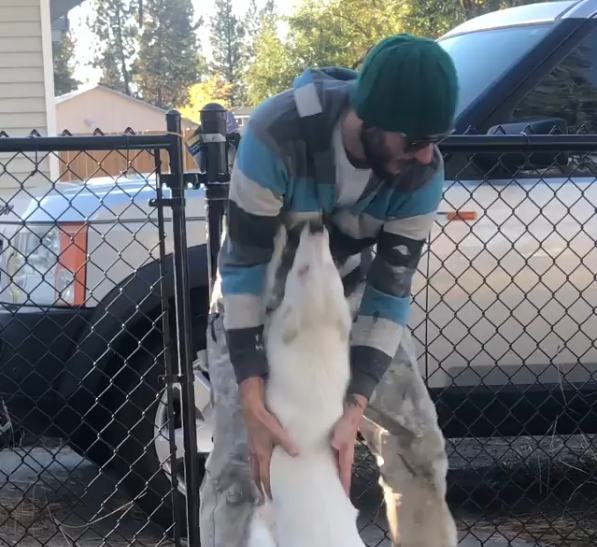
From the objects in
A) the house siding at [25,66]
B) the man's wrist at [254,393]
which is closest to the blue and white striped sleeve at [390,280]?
the man's wrist at [254,393]

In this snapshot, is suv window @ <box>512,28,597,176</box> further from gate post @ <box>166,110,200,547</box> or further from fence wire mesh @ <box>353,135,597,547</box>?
gate post @ <box>166,110,200,547</box>

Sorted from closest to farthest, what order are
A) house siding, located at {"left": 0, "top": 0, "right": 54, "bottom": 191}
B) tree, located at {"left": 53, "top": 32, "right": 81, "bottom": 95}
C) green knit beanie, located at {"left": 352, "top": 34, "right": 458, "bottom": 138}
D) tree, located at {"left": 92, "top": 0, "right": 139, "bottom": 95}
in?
green knit beanie, located at {"left": 352, "top": 34, "right": 458, "bottom": 138}, house siding, located at {"left": 0, "top": 0, "right": 54, "bottom": 191}, tree, located at {"left": 53, "top": 32, "right": 81, "bottom": 95}, tree, located at {"left": 92, "top": 0, "right": 139, "bottom": 95}

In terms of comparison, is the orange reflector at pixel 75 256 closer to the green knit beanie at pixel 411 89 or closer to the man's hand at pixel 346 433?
the man's hand at pixel 346 433

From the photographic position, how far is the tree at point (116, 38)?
3054 inches

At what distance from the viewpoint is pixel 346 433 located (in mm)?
2539

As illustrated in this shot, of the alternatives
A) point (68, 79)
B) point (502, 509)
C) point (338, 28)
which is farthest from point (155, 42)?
point (502, 509)

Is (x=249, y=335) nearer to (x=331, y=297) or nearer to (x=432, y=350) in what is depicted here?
(x=331, y=297)

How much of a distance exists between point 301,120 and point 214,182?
0.78 metres

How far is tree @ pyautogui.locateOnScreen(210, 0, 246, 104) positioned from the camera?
8169cm

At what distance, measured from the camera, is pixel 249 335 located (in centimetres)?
256

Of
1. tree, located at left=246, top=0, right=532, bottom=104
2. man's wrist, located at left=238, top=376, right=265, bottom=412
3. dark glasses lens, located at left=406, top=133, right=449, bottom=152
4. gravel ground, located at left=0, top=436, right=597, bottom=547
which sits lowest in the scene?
tree, located at left=246, top=0, right=532, bottom=104

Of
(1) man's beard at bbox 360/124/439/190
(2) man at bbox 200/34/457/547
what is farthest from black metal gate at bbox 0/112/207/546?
(1) man's beard at bbox 360/124/439/190

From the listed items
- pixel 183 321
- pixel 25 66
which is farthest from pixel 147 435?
pixel 25 66

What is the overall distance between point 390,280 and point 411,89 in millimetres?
669
